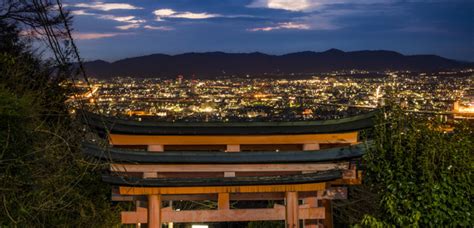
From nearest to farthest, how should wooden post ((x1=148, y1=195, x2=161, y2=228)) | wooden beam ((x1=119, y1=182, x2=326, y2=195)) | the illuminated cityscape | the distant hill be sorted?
1. wooden beam ((x1=119, y1=182, x2=326, y2=195))
2. wooden post ((x1=148, y1=195, x2=161, y2=228))
3. the illuminated cityscape
4. the distant hill

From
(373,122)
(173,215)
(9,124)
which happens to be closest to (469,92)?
(373,122)

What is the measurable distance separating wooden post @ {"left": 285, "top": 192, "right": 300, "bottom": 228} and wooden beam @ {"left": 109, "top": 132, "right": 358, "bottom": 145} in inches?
37.4

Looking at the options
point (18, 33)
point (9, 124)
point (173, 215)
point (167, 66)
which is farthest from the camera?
point (167, 66)

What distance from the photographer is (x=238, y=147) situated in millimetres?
9211

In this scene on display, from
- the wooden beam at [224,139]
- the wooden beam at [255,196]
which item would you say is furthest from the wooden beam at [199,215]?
the wooden beam at [224,139]

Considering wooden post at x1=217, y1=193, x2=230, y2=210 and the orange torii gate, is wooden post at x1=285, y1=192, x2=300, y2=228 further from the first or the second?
wooden post at x1=217, y1=193, x2=230, y2=210

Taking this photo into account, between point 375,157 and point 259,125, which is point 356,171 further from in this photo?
point 259,125

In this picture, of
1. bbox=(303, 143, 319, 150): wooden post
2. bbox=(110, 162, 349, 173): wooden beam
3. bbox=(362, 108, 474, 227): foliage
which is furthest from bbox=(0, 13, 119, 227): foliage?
bbox=(362, 108, 474, 227): foliage

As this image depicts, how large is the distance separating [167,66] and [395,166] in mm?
22369

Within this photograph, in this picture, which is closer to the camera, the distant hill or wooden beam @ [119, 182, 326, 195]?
wooden beam @ [119, 182, 326, 195]

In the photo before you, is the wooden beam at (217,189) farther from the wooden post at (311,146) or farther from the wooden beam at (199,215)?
the wooden post at (311,146)

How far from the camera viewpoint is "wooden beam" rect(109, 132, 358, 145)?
9.02 metres

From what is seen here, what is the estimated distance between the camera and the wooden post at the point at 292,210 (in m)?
8.82

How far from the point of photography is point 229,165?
8.68 m
